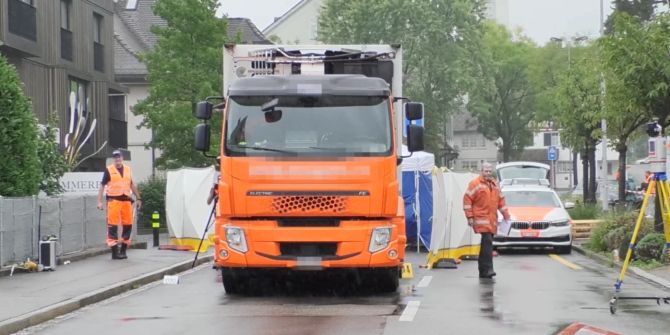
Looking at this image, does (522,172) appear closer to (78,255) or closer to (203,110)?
(78,255)

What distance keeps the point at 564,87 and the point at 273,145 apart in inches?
923

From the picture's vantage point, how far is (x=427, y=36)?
65.2 meters

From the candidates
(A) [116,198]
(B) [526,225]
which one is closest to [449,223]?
(B) [526,225]

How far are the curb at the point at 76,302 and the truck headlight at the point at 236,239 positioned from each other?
190 centimetres

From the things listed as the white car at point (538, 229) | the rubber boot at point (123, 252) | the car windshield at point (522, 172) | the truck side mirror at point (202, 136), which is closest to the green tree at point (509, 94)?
the car windshield at point (522, 172)

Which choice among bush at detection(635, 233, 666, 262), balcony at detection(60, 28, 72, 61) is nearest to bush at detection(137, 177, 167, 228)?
balcony at detection(60, 28, 72, 61)

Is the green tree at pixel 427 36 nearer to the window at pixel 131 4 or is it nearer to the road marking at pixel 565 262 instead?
the window at pixel 131 4

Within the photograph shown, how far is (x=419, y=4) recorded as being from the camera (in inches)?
2552

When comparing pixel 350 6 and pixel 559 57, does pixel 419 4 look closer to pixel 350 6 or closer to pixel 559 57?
pixel 350 6

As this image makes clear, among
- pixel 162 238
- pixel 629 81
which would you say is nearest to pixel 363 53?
pixel 629 81

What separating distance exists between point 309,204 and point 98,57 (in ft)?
84.9

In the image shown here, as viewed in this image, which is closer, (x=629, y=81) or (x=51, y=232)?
(x=51, y=232)

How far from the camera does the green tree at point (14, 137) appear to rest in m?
17.1

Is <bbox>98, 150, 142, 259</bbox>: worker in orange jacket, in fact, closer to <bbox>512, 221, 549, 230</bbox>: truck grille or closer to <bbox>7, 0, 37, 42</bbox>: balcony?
<bbox>512, 221, 549, 230</bbox>: truck grille
